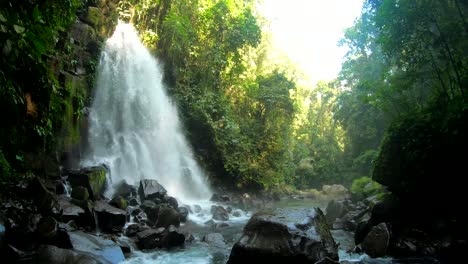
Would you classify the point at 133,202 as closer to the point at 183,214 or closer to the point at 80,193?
the point at 183,214

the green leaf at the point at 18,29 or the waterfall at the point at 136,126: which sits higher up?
the waterfall at the point at 136,126

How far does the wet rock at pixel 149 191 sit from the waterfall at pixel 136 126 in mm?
1194

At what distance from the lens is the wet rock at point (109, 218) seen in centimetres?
844

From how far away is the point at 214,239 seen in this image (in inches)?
356

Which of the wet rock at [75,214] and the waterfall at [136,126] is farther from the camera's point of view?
the waterfall at [136,126]

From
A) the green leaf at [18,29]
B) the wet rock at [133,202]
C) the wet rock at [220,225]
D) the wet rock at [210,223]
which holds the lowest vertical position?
the wet rock at [220,225]

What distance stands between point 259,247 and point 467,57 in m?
8.13

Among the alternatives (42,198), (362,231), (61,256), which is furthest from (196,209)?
(61,256)

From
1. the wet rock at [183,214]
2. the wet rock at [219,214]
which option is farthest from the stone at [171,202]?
the wet rock at [219,214]

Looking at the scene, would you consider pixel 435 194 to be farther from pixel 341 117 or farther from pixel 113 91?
pixel 341 117

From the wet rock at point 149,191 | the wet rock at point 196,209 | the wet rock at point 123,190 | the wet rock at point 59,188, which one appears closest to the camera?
the wet rock at point 59,188

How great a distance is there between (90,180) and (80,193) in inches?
32.4

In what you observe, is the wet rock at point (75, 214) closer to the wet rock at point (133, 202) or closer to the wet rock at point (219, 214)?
the wet rock at point (133, 202)

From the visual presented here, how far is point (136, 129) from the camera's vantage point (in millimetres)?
15992
